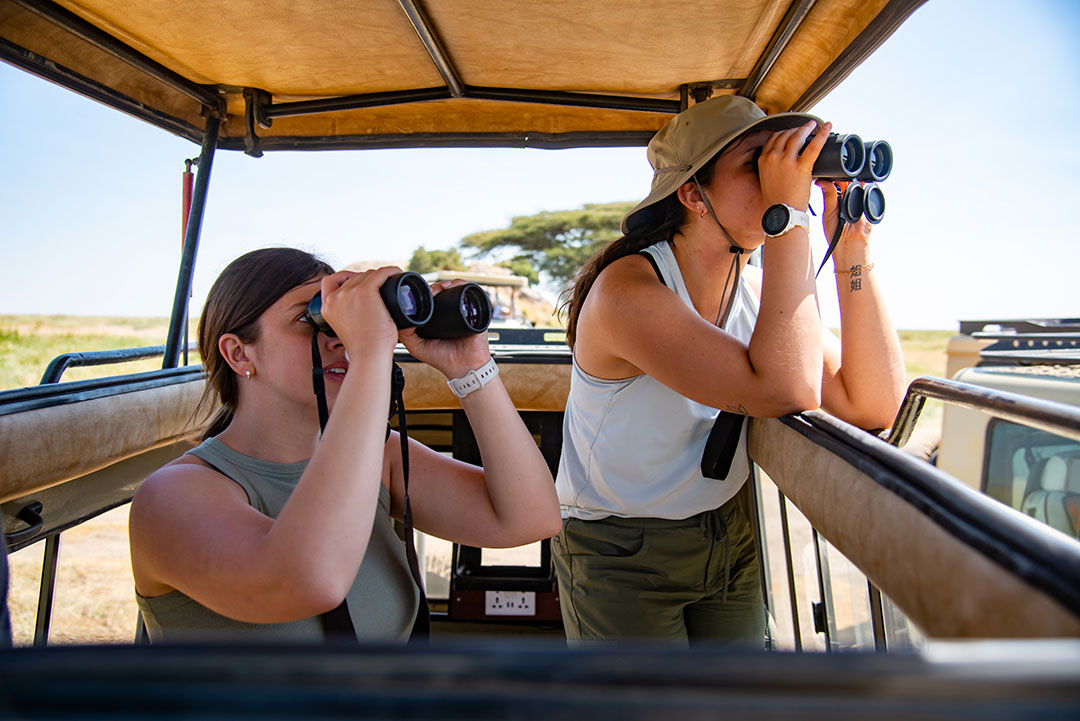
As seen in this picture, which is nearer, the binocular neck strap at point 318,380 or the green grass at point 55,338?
the binocular neck strap at point 318,380

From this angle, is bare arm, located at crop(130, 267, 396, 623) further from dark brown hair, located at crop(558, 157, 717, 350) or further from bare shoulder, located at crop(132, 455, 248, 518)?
dark brown hair, located at crop(558, 157, 717, 350)

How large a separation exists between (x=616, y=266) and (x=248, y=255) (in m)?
0.76

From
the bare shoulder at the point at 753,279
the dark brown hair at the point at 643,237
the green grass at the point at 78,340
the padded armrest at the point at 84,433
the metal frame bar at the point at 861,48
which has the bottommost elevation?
the padded armrest at the point at 84,433

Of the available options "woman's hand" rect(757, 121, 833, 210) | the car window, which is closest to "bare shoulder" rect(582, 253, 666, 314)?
"woman's hand" rect(757, 121, 833, 210)

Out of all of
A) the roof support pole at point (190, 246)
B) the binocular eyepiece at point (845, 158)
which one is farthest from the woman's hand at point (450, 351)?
the roof support pole at point (190, 246)

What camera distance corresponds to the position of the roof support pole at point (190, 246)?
2.42 meters

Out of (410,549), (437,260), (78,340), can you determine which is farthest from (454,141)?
Answer: (437,260)

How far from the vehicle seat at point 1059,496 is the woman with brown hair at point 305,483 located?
1.96 metres

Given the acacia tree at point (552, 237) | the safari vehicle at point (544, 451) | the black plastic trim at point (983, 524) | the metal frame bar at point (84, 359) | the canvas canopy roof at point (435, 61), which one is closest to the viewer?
the safari vehicle at point (544, 451)

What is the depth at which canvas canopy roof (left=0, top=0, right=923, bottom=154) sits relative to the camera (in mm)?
1716

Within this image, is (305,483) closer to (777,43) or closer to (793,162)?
(793,162)

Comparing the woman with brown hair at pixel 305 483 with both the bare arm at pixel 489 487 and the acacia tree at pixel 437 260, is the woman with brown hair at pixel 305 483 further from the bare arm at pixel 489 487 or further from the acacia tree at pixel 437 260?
the acacia tree at pixel 437 260

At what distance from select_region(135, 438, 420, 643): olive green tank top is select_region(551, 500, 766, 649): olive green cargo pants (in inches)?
16.8

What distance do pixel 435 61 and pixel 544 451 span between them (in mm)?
1617
